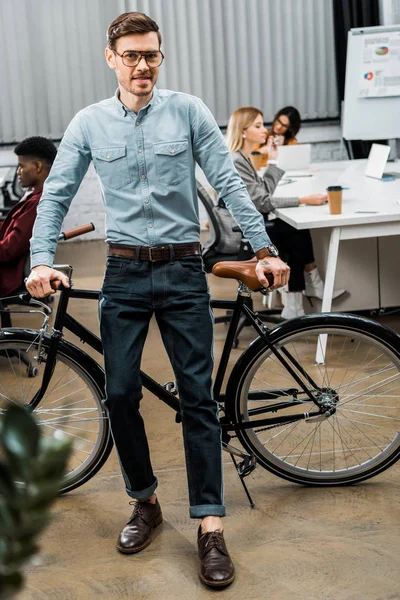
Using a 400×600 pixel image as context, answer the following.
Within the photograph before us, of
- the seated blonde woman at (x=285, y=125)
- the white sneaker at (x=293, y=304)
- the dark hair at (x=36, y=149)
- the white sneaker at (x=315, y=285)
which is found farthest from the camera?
the seated blonde woman at (x=285, y=125)

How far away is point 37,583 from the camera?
1.89 meters

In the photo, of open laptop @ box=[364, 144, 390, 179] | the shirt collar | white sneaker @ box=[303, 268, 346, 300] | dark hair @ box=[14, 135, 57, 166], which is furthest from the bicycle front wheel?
open laptop @ box=[364, 144, 390, 179]

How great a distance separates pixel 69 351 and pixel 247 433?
0.54 meters

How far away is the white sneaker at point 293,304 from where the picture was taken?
12.7ft

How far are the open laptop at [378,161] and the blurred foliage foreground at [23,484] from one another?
4452 mm

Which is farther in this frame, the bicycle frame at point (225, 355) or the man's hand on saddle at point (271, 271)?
the bicycle frame at point (225, 355)

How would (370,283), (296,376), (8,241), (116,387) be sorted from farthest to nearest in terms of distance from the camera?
(370,283), (8,241), (296,376), (116,387)

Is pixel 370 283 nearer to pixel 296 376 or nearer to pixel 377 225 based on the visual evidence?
pixel 377 225

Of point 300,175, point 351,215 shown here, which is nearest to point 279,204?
point 351,215

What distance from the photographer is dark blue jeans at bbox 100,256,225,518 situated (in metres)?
1.84

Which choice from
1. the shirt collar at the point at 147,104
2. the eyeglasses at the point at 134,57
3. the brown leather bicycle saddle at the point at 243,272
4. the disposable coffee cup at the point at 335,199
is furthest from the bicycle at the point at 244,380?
the disposable coffee cup at the point at 335,199

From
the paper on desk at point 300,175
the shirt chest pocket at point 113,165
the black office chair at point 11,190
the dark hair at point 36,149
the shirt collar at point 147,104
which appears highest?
the shirt collar at point 147,104

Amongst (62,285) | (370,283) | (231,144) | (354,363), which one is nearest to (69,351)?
(62,285)

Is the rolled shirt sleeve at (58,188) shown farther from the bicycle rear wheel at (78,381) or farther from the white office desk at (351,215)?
the white office desk at (351,215)
